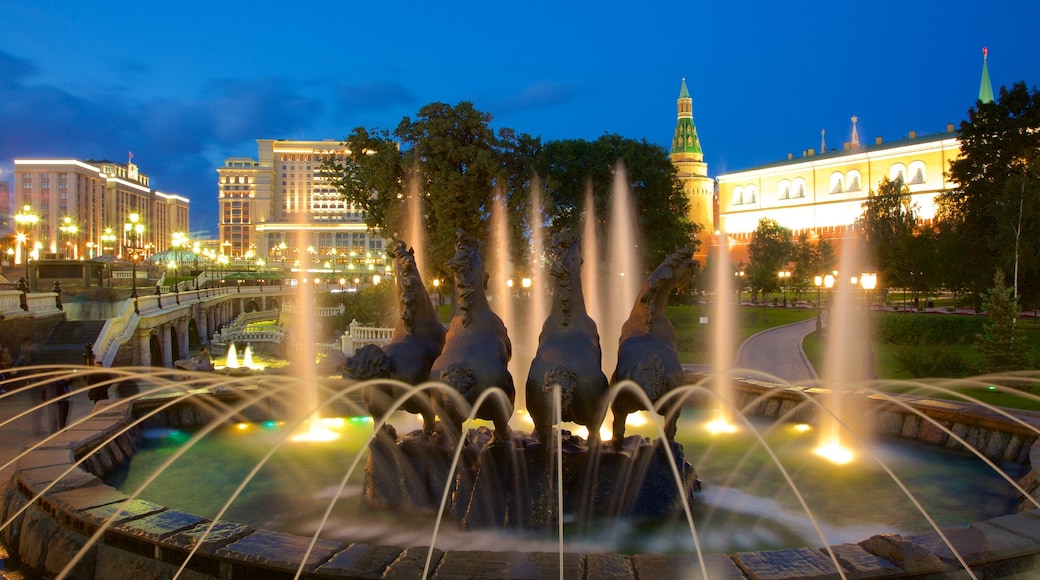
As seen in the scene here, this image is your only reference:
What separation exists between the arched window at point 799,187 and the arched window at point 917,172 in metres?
15.6

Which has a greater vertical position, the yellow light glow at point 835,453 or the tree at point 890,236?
the tree at point 890,236

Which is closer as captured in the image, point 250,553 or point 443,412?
point 250,553

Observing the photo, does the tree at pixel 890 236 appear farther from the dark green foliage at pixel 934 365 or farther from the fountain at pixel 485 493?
the fountain at pixel 485 493

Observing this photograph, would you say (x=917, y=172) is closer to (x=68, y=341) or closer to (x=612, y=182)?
(x=612, y=182)

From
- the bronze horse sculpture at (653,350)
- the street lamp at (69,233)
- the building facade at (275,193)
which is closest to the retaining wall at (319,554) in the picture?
the bronze horse sculpture at (653,350)

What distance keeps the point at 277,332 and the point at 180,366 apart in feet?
67.4

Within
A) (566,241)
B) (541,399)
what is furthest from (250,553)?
(566,241)

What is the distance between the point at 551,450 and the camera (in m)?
7.32

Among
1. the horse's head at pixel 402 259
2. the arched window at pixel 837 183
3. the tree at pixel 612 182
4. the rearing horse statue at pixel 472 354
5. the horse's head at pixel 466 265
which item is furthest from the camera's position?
the arched window at pixel 837 183

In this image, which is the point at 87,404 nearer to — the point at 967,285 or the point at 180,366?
the point at 180,366

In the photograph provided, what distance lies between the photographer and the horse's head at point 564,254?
7.53 meters

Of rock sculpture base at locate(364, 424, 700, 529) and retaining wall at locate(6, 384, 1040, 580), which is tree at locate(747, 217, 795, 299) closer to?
rock sculpture base at locate(364, 424, 700, 529)

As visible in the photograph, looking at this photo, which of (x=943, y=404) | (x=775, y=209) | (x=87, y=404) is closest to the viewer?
(x=943, y=404)

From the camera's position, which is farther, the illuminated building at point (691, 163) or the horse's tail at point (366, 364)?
the illuminated building at point (691, 163)
